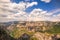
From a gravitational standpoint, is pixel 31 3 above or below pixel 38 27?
above

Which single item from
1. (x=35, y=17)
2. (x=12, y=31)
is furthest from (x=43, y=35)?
(x=12, y=31)

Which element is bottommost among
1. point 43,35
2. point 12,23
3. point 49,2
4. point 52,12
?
point 43,35

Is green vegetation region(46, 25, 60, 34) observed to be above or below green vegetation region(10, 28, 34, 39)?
above

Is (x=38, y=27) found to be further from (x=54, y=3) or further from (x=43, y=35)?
(x=54, y=3)

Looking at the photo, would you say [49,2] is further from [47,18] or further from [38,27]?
[38,27]

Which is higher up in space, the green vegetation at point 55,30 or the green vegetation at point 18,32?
the green vegetation at point 55,30

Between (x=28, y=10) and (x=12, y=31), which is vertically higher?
(x=28, y=10)

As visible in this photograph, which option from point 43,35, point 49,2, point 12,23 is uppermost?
point 49,2

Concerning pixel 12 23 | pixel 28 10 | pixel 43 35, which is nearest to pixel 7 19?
pixel 12 23
